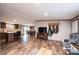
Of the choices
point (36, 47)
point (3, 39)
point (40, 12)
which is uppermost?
point (40, 12)

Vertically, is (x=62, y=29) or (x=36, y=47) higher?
(x=62, y=29)

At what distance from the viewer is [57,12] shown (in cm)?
258

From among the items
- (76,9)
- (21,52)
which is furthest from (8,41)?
(76,9)

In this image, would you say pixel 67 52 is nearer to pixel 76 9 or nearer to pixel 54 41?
pixel 54 41

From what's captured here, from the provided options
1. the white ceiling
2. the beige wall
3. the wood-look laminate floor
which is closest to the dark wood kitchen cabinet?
the wood-look laminate floor

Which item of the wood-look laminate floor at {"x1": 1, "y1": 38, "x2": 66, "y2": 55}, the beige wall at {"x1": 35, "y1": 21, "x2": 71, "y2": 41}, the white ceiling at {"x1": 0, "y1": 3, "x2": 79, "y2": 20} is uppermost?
the white ceiling at {"x1": 0, "y1": 3, "x2": 79, "y2": 20}

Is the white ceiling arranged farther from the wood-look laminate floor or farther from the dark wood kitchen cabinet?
the wood-look laminate floor

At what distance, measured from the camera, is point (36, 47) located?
97.1 inches

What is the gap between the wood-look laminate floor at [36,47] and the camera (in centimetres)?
222

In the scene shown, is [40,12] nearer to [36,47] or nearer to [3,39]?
[36,47]

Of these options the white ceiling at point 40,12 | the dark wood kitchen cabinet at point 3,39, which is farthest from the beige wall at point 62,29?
the dark wood kitchen cabinet at point 3,39

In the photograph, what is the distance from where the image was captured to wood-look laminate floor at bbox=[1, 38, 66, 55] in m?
2.22

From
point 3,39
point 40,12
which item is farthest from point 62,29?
point 3,39
